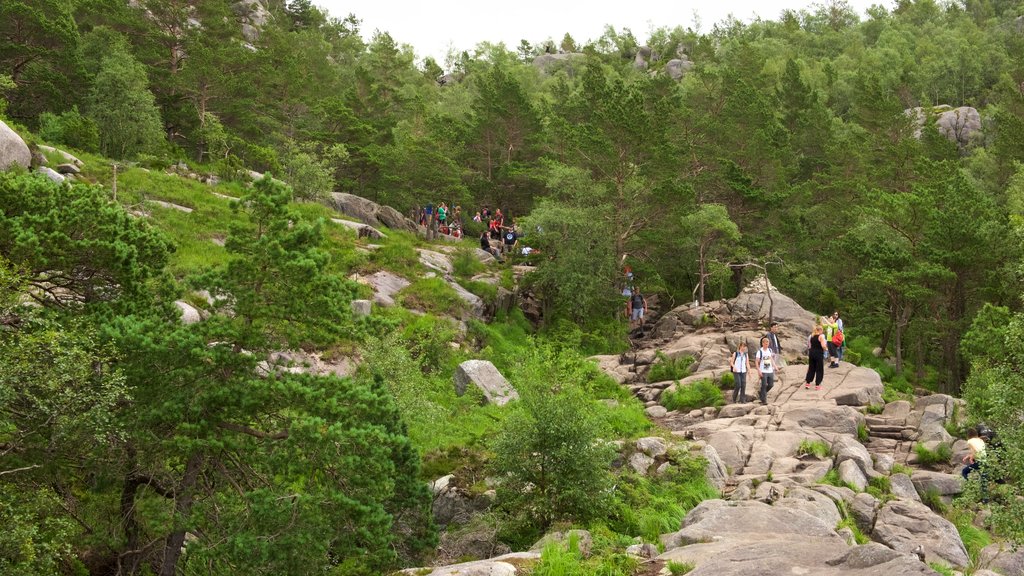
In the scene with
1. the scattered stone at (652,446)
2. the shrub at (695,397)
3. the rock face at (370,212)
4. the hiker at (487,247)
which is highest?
the rock face at (370,212)

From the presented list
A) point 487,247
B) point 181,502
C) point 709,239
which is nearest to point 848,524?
point 181,502

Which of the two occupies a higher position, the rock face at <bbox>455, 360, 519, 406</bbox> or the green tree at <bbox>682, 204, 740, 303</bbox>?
the green tree at <bbox>682, 204, 740, 303</bbox>

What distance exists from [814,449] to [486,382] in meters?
9.84

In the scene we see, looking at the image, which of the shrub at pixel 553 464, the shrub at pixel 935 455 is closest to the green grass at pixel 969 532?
the shrub at pixel 935 455

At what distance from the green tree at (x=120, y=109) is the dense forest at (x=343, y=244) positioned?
126 millimetres

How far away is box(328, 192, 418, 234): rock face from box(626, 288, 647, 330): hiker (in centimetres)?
1148

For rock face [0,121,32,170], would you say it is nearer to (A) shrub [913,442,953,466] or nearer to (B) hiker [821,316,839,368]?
(B) hiker [821,316,839,368]

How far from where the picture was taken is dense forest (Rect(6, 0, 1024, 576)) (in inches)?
547

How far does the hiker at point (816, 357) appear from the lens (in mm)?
26469

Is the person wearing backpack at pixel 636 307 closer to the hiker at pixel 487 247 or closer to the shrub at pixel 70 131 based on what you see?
the hiker at pixel 487 247

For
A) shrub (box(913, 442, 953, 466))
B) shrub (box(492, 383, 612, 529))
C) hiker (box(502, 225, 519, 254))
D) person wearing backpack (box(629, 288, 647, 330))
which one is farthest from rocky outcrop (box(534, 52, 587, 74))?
shrub (box(492, 383, 612, 529))

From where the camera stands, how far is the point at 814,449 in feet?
74.1

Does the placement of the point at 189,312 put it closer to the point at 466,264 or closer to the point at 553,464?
the point at 553,464

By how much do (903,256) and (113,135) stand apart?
34732 millimetres
